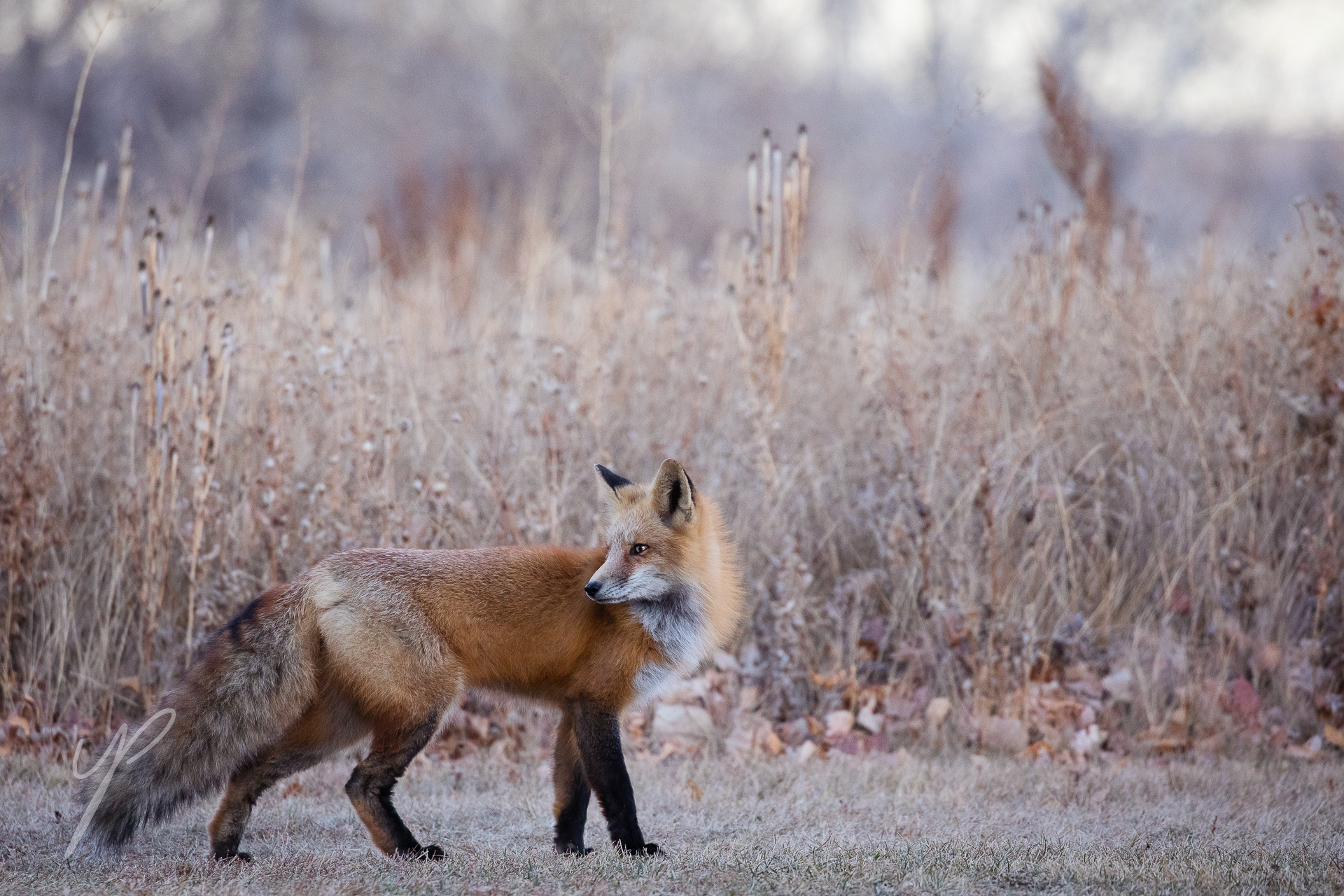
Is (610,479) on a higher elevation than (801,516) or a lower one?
higher

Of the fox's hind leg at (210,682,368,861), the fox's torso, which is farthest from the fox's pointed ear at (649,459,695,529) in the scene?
the fox's hind leg at (210,682,368,861)

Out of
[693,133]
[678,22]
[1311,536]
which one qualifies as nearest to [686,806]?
[1311,536]

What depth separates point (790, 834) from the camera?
12.2 ft

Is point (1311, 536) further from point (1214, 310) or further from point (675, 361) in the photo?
point (675, 361)

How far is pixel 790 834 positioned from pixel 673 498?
126cm

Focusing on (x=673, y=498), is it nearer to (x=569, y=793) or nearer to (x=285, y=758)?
(x=569, y=793)

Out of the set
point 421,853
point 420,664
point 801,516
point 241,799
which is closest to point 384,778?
point 421,853

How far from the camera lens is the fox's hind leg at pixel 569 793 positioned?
3502 millimetres

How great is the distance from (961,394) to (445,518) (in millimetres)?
3129

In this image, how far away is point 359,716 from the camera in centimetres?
339

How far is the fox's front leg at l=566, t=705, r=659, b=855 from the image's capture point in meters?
3.32

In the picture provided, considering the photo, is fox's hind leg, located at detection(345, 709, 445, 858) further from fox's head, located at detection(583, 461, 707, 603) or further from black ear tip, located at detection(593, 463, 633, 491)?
black ear tip, located at detection(593, 463, 633, 491)

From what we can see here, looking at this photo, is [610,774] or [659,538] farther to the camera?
[659,538]

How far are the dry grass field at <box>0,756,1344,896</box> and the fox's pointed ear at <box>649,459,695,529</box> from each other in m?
1.12
